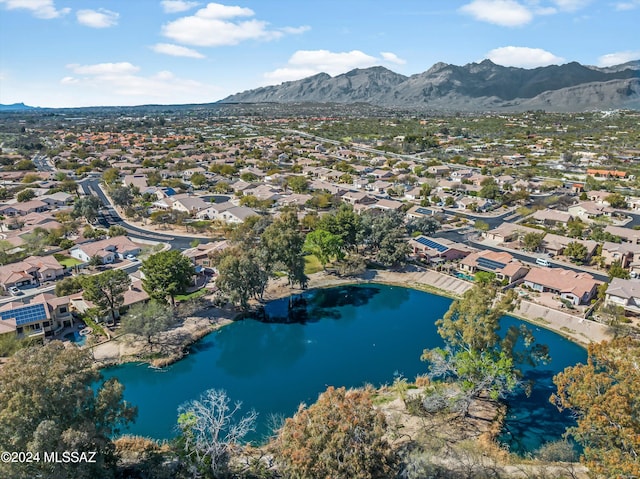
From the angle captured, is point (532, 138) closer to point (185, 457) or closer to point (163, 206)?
point (163, 206)

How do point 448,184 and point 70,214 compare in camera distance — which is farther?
point 448,184

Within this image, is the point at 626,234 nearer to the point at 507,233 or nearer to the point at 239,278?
the point at 507,233

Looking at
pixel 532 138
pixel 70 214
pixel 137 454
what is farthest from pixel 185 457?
pixel 532 138

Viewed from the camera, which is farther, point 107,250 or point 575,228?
point 575,228

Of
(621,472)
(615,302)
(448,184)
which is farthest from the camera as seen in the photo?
(448,184)

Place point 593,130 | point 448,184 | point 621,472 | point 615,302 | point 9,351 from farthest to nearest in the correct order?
point 593,130 < point 448,184 < point 615,302 < point 9,351 < point 621,472

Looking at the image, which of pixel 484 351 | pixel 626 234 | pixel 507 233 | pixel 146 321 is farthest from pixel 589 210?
pixel 146 321

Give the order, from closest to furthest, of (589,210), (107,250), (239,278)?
(239,278)
(107,250)
(589,210)
